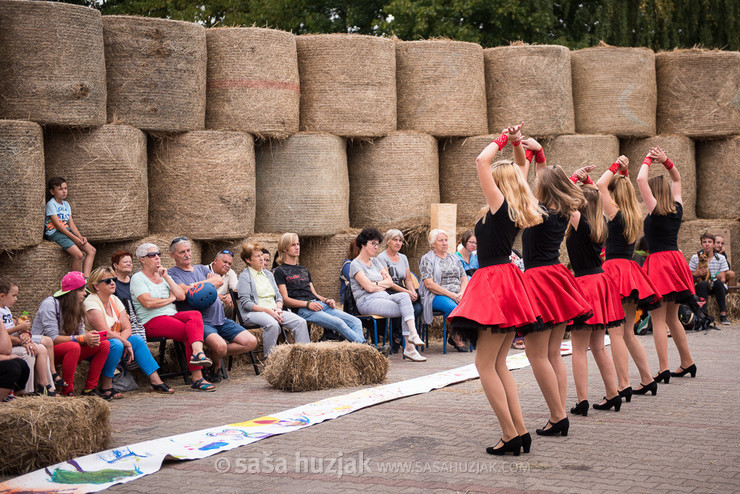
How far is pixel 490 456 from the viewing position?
5.59 metres

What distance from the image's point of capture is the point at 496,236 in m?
5.71

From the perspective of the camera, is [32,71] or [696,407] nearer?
[696,407]

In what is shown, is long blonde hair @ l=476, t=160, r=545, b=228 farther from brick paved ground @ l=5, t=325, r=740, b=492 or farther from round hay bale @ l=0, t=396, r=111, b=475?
round hay bale @ l=0, t=396, r=111, b=475

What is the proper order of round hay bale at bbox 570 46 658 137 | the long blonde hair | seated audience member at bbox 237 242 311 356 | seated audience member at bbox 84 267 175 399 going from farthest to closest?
round hay bale at bbox 570 46 658 137, seated audience member at bbox 237 242 311 356, seated audience member at bbox 84 267 175 399, the long blonde hair

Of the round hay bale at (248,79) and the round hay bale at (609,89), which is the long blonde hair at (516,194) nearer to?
the round hay bale at (248,79)

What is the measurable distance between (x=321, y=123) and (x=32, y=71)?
385 cm

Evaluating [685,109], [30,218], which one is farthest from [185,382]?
[685,109]

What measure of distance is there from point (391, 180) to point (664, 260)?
16.3 ft

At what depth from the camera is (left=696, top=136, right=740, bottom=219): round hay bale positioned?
14.4 meters

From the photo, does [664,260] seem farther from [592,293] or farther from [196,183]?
[196,183]

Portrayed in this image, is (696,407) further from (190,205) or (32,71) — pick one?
(32,71)

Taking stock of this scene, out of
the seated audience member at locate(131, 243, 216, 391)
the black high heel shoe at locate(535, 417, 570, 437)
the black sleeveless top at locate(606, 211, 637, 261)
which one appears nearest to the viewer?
the black high heel shoe at locate(535, 417, 570, 437)

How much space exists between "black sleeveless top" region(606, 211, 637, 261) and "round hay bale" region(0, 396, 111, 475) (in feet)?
14.5

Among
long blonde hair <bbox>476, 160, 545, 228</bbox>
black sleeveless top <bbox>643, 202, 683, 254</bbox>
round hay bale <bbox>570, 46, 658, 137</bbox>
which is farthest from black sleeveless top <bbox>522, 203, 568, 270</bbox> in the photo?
round hay bale <bbox>570, 46, 658, 137</bbox>
